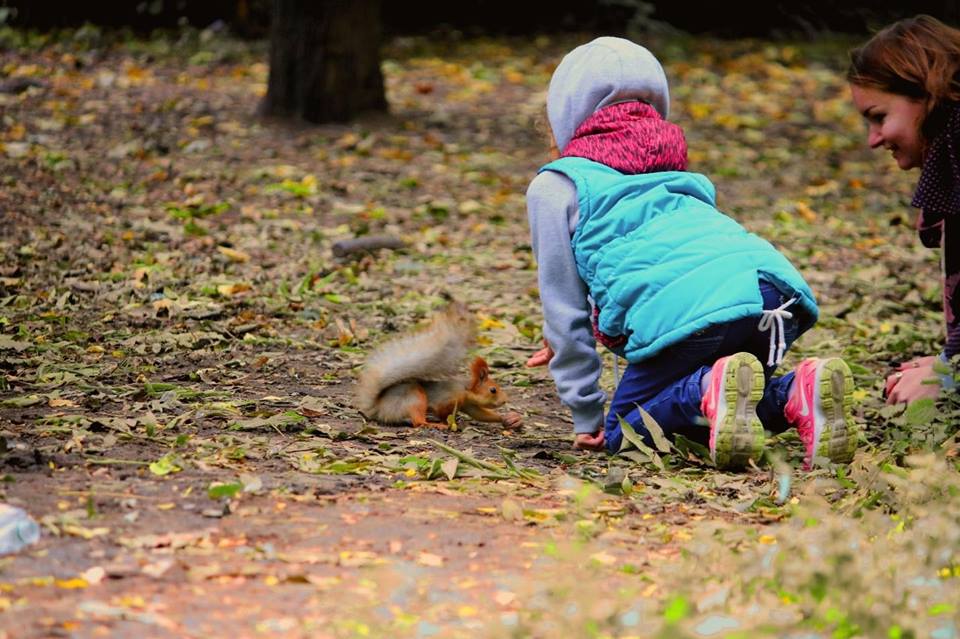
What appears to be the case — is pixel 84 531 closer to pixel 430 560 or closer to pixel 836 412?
pixel 430 560

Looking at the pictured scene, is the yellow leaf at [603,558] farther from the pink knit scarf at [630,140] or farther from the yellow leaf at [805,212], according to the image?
the yellow leaf at [805,212]

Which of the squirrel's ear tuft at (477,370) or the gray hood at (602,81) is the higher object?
the gray hood at (602,81)

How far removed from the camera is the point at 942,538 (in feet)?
8.01

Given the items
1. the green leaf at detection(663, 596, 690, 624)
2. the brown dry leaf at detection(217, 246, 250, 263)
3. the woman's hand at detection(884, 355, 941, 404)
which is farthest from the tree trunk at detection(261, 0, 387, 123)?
the green leaf at detection(663, 596, 690, 624)

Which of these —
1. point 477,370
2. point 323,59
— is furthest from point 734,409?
point 323,59

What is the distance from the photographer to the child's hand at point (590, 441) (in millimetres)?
3736

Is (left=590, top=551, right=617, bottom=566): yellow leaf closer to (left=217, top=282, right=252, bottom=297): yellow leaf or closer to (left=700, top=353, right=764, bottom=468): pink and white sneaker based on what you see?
(left=700, top=353, right=764, bottom=468): pink and white sneaker

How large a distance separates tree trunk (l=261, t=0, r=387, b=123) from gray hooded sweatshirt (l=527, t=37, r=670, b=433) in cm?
494

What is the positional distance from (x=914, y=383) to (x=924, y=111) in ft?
2.69

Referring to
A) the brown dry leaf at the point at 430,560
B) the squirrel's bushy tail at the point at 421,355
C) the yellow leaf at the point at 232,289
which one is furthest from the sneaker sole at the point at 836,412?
the yellow leaf at the point at 232,289

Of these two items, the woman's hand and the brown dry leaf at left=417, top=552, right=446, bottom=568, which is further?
the woman's hand

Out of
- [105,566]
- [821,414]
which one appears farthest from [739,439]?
[105,566]

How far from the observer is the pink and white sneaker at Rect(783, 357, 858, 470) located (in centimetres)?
333

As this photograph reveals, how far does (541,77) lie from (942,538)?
9.14 metres
